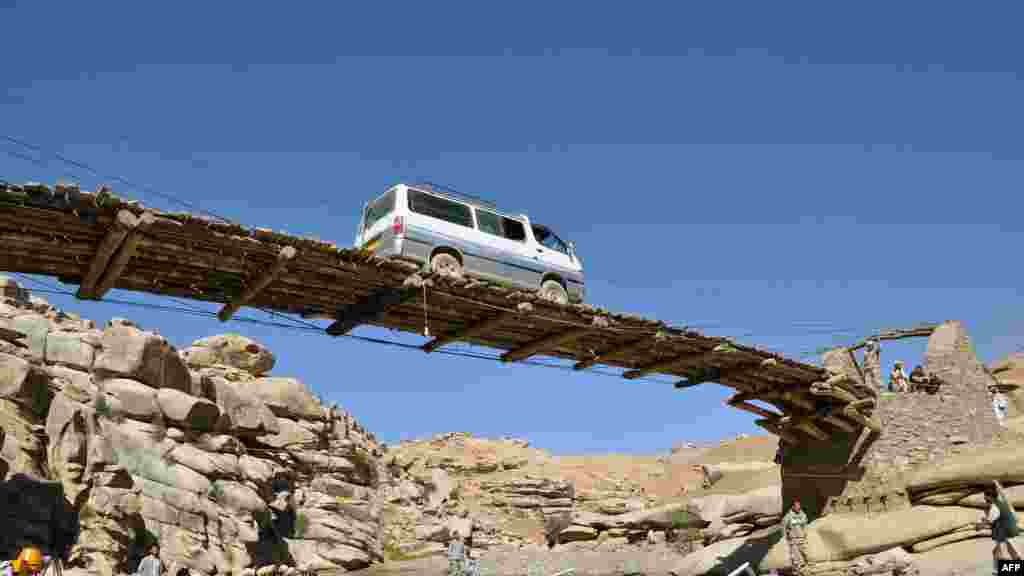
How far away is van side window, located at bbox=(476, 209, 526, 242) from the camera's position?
17422 mm

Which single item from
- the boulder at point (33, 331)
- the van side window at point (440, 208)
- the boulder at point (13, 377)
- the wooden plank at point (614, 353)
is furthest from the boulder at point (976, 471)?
the boulder at point (33, 331)

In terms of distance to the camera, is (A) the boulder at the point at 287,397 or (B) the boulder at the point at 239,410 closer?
(B) the boulder at the point at 239,410

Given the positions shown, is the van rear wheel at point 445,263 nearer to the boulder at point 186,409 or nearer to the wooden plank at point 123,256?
the wooden plank at point 123,256

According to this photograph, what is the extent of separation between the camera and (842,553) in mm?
19984

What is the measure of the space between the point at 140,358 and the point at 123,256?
16.1 m

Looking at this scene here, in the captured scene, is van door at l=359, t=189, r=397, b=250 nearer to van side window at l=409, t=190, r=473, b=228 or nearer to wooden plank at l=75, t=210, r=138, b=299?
van side window at l=409, t=190, r=473, b=228

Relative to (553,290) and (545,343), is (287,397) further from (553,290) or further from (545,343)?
(545,343)

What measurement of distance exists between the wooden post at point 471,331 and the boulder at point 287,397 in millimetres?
19822

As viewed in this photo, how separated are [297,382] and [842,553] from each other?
2462 cm

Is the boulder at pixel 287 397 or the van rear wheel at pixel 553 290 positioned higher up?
the boulder at pixel 287 397

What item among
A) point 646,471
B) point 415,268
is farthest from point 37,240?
point 646,471

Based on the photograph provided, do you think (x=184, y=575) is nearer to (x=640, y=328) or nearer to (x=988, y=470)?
(x=640, y=328)

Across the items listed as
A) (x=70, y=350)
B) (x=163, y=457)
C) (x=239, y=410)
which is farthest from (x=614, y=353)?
(x=239, y=410)

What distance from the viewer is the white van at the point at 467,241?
622 inches
